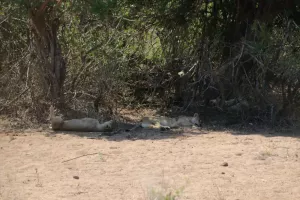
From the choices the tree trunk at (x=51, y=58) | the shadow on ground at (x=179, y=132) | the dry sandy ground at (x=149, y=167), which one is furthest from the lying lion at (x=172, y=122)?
the tree trunk at (x=51, y=58)

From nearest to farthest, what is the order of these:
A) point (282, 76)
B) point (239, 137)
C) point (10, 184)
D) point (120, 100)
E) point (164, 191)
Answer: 1. point (164, 191)
2. point (10, 184)
3. point (239, 137)
4. point (282, 76)
5. point (120, 100)

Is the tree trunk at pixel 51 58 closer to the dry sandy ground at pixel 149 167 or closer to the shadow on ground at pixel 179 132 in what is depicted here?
the shadow on ground at pixel 179 132

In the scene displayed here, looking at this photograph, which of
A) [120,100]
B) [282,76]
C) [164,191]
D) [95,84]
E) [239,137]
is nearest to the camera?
[164,191]

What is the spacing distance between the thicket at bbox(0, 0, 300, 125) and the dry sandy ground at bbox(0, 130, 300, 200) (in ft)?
4.15

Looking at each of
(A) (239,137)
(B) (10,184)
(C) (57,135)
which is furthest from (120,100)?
(B) (10,184)

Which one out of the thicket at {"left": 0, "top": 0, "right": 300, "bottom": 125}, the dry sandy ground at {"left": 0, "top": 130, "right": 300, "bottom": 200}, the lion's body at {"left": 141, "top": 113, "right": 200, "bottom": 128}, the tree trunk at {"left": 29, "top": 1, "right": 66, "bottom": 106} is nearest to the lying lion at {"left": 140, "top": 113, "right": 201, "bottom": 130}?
the lion's body at {"left": 141, "top": 113, "right": 200, "bottom": 128}

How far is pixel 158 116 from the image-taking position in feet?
34.6

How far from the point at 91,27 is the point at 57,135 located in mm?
2718

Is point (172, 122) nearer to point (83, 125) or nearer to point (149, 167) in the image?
point (83, 125)

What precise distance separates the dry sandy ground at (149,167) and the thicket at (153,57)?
1263 mm

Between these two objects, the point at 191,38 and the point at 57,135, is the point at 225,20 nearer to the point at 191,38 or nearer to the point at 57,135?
the point at 191,38

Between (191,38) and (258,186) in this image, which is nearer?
(258,186)

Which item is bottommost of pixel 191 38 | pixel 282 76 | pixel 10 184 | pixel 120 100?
pixel 10 184

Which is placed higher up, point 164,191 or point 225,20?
point 225,20
